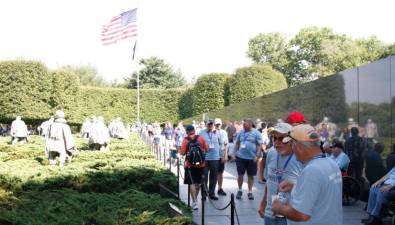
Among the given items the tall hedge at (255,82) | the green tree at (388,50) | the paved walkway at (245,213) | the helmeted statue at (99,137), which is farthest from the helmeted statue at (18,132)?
the green tree at (388,50)

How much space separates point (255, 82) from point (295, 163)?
4406 centimetres

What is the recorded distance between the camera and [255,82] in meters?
49.2

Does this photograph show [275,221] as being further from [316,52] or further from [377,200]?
[316,52]

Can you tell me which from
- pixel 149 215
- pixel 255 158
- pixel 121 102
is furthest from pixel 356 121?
pixel 121 102

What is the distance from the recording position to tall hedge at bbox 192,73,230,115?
54.2m

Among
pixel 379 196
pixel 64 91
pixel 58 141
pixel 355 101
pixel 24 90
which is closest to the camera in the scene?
pixel 379 196

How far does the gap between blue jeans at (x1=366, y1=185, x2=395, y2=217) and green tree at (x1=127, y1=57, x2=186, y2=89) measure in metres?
76.6

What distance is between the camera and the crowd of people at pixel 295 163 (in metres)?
3.61

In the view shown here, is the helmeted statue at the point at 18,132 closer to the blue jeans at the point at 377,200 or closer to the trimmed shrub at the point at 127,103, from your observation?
the trimmed shrub at the point at 127,103

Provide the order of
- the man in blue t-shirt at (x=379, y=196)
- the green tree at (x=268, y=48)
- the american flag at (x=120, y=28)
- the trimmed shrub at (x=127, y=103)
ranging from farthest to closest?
the green tree at (x=268, y=48), the trimmed shrub at (x=127, y=103), the american flag at (x=120, y=28), the man in blue t-shirt at (x=379, y=196)

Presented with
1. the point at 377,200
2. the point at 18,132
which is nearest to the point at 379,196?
the point at 377,200

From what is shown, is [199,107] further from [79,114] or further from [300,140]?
[300,140]

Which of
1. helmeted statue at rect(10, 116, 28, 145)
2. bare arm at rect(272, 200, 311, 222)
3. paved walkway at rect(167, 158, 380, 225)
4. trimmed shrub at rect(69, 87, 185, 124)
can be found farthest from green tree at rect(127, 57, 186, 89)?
bare arm at rect(272, 200, 311, 222)

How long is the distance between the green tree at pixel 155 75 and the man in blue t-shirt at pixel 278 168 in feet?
260
